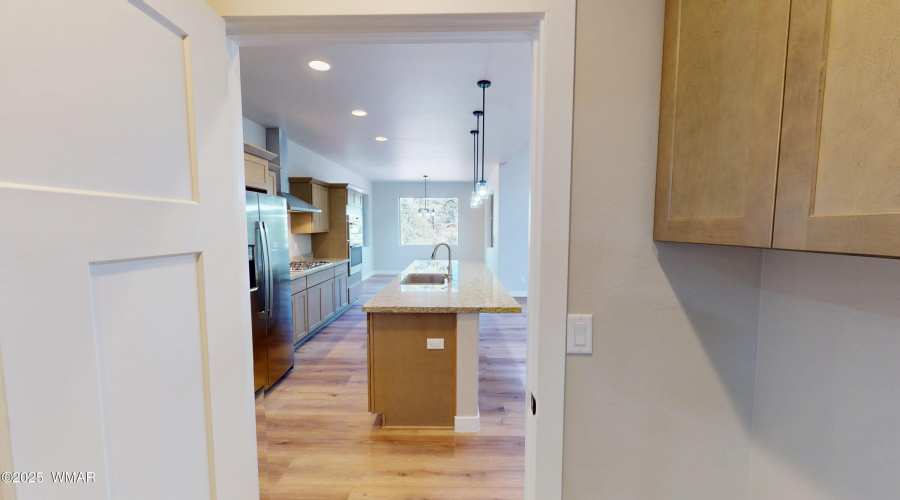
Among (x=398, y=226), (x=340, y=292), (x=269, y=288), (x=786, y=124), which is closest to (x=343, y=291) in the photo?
(x=340, y=292)

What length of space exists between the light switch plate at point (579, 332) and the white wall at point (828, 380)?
494 mm

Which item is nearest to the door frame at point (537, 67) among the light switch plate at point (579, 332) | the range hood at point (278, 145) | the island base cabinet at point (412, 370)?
the light switch plate at point (579, 332)

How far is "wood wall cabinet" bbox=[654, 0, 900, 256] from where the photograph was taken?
46cm

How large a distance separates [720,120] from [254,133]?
13.8 ft

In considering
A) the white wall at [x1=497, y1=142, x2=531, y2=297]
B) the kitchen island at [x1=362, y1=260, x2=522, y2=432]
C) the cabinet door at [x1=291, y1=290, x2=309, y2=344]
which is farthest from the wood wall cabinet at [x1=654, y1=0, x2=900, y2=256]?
the white wall at [x1=497, y1=142, x2=531, y2=297]

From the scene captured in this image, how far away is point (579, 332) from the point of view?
926mm

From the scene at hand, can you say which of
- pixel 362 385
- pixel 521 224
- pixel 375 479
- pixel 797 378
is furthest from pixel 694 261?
pixel 521 224

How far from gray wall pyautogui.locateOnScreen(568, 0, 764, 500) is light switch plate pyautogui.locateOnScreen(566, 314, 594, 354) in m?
0.02

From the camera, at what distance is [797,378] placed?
840 mm

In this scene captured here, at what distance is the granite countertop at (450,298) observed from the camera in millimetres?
2133

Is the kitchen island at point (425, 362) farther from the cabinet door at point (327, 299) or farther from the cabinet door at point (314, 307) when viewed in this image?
the cabinet door at point (327, 299)

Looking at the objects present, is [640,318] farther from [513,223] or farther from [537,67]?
[513,223]

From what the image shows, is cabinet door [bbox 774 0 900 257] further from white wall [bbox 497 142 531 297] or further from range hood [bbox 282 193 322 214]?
white wall [bbox 497 142 531 297]

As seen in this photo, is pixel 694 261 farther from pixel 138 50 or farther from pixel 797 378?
pixel 138 50
